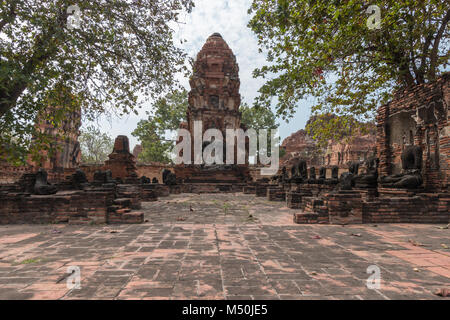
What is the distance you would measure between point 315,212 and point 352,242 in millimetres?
1852

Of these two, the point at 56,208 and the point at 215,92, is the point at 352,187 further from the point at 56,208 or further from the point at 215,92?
the point at 215,92

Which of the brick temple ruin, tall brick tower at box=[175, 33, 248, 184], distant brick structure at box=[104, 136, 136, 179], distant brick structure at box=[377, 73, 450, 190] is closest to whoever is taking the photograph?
the brick temple ruin

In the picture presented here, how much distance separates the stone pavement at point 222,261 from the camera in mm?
2484

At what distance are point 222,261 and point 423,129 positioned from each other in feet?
28.4

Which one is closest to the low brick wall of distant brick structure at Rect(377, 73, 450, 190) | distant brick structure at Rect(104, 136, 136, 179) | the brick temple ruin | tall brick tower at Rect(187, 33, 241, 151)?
the brick temple ruin

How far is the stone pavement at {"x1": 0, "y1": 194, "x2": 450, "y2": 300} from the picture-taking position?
2.48m

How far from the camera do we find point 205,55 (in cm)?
2459

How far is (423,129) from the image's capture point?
8.49 metres

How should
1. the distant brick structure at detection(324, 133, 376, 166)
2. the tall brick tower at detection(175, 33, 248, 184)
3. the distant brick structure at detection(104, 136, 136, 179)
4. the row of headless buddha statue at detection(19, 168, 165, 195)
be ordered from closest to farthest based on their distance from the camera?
the row of headless buddha statue at detection(19, 168, 165, 195) < the distant brick structure at detection(104, 136, 136, 179) < the tall brick tower at detection(175, 33, 248, 184) < the distant brick structure at detection(324, 133, 376, 166)

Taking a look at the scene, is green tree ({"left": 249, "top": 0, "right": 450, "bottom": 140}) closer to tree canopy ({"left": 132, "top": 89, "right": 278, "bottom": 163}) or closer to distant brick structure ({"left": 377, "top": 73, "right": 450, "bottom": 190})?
distant brick structure ({"left": 377, "top": 73, "right": 450, "bottom": 190})

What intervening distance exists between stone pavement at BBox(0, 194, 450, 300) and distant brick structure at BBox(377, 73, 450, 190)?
376cm

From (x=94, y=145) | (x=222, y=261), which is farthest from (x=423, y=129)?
(x=94, y=145)
